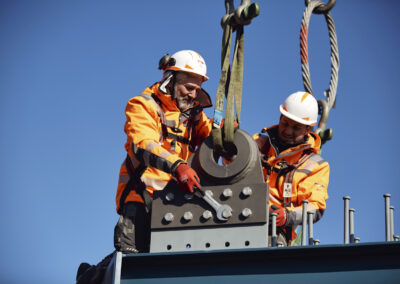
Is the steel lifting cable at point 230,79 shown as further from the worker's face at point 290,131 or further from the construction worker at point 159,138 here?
the worker's face at point 290,131

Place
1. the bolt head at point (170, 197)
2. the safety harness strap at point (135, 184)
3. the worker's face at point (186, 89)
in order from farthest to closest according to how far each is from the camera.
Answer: the worker's face at point (186, 89) → the safety harness strap at point (135, 184) → the bolt head at point (170, 197)

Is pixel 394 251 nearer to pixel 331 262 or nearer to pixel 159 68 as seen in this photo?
pixel 331 262

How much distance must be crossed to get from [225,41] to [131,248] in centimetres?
237

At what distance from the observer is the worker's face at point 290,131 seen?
986cm

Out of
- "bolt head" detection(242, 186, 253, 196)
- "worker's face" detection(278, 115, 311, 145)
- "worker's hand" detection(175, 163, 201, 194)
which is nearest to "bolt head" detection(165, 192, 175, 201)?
"worker's hand" detection(175, 163, 201, 194)

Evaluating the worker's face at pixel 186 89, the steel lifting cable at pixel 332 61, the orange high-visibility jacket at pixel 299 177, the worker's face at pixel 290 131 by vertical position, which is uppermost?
the steel lifting cable at pixel 332 61

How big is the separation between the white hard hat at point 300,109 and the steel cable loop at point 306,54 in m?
0.95

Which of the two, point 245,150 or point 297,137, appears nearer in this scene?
point 245,150

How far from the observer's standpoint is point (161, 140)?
9.02m

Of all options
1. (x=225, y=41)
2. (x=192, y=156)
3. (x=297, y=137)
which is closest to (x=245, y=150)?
(x=192, y=156)

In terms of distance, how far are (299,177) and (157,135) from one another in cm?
178

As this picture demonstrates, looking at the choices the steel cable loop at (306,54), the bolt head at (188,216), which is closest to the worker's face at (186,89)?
the bolt head at (188,216)

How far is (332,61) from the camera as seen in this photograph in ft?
38.2

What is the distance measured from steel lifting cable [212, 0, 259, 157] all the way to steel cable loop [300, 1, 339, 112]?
Result: 264 cm
